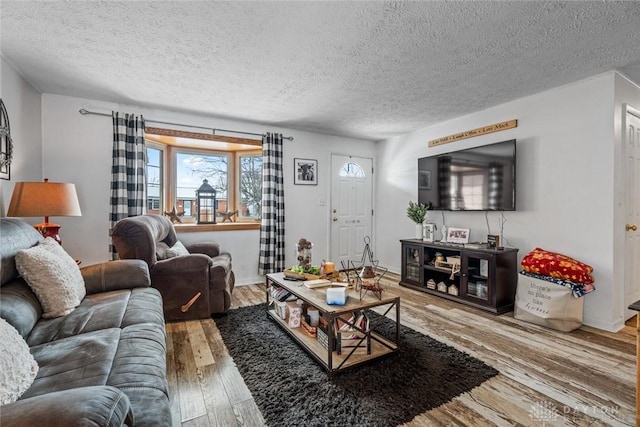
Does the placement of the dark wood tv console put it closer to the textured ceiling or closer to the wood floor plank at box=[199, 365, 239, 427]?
the textured ceiling

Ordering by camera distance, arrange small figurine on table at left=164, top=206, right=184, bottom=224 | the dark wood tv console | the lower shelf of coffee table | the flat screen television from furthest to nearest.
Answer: small figurine on table at left=164, top=206, right=184, bottom=224 → the flat screen television → the dark wood tv console → the lower shelf of coffee table

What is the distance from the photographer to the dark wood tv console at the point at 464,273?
2920mm

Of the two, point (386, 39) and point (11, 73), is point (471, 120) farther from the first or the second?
point (11, 73)

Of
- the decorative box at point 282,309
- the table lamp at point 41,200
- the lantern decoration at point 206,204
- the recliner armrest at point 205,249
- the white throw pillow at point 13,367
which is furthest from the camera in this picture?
the lantern decoration at point 206,204

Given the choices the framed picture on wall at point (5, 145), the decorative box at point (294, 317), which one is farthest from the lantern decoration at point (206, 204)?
the decorative box at point (294, 317)

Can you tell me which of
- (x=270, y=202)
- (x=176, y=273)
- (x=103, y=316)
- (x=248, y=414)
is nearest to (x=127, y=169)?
(x=176, y=273)

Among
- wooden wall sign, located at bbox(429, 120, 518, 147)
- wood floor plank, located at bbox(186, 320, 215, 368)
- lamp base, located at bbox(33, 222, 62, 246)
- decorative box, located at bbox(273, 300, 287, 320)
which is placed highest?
wooden wall sign, located at bbox(429, 120, 518, 147)

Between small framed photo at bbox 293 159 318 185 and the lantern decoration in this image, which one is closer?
the lantern decoration

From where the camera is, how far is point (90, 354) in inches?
47.2

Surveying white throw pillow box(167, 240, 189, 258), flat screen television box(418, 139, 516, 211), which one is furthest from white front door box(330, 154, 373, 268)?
white throw pillow box(167, 240, 189, 258)

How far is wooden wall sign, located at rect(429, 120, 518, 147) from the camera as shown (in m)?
3.18

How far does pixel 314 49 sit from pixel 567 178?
2.65 m

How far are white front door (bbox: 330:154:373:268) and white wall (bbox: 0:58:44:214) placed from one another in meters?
3.52

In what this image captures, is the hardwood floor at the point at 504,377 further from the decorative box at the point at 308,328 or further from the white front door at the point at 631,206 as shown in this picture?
the decorative box at the point at 308,328
